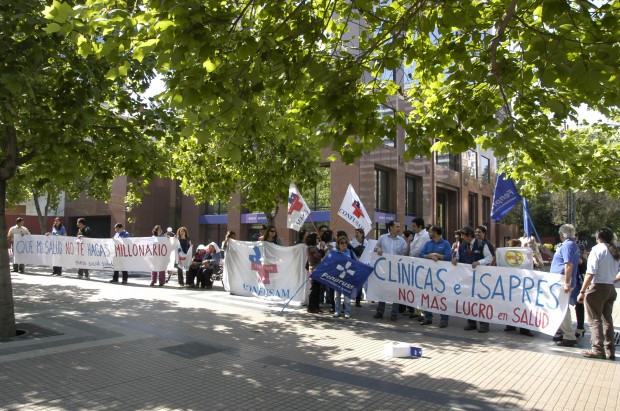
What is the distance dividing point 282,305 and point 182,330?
3392 mm

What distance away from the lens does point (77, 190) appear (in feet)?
70.9

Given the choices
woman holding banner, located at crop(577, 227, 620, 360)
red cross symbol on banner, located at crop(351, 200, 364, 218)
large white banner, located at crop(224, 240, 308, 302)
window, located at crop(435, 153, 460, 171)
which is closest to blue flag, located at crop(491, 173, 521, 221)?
red cross symbol on banner, located at crop(351, 200, 364, 218)

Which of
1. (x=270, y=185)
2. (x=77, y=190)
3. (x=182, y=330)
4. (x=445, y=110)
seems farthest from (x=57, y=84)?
(x=77, y=190)

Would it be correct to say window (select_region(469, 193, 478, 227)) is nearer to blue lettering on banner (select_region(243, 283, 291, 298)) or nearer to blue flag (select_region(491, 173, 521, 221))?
blue flag (select_region(491, 173, 521, 221))

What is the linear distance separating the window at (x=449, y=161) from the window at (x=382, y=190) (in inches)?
314

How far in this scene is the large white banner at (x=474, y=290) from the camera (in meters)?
7.68

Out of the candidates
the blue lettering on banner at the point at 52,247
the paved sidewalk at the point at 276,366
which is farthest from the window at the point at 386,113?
the blue lettering on banner at the point at 52,247

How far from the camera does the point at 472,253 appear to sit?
9117 millimetres

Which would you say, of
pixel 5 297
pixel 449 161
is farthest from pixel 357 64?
pixel 449 161

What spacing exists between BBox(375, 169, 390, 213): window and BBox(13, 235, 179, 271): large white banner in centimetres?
1488

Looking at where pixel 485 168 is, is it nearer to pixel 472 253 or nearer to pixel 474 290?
pixel 472 253

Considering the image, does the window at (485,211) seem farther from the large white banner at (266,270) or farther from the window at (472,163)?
the large white banner at (266,270)

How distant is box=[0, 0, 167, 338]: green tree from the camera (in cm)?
591

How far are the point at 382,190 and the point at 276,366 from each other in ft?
74.5
